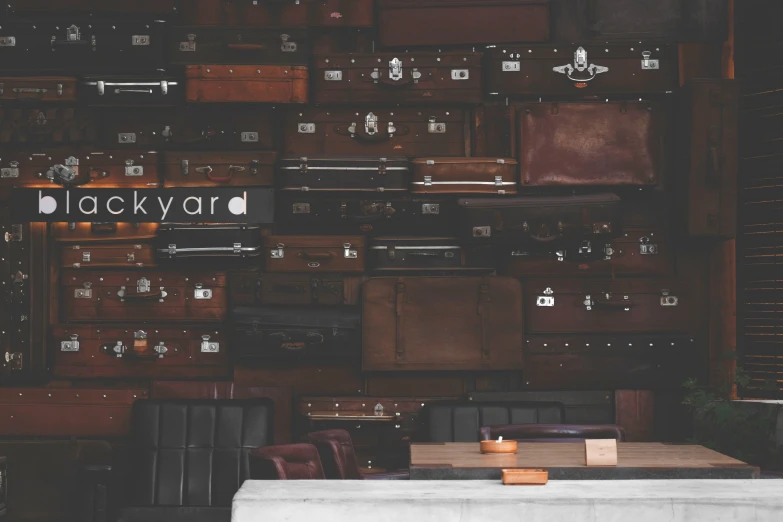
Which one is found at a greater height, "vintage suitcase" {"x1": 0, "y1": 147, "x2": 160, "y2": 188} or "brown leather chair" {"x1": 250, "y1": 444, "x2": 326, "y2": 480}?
"vintage suitcase" {"x1": 0, "y1": 147, "x2": 160, "y2": 188}

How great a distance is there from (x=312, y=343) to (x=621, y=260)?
188 cm

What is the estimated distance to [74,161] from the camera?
210 inches

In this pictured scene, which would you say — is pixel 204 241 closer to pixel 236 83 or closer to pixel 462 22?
pixel 236 83

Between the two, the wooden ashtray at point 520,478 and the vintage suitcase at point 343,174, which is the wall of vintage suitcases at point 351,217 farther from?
the wooden ashtray at point 520,478

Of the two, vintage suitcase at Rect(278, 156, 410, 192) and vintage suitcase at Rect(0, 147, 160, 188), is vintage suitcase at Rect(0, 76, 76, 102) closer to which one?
vintage suitcase at Rect(0, 147, 160, 188)

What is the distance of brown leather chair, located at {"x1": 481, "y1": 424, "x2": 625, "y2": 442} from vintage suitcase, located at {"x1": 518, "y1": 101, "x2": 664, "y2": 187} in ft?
5.92

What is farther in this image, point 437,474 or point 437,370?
point 437,370

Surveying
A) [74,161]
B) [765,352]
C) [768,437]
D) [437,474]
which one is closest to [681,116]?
[765,352]

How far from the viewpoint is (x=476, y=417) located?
4.66 meters

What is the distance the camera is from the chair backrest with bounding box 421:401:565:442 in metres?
4.65

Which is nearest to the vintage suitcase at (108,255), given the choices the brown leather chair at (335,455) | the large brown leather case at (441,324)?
the large brown leather case at (441,324)

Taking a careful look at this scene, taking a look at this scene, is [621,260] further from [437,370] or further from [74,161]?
[74,161]

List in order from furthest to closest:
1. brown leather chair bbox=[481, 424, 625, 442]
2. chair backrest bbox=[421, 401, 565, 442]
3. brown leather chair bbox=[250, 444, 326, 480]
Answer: chair backrest bbox=[421, 401, 565, 442]
brown leather chair bbox=[481, 424, 625, 442]
brown leather chair bbox=[250, 444, 326, 480]

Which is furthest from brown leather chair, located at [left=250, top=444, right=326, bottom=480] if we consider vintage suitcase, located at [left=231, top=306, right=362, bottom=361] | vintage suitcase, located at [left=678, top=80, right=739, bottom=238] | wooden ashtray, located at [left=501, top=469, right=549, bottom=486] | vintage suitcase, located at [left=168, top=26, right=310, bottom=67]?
vintage suitcase, located at [left=678, top=80, right=739, bottom=238]
